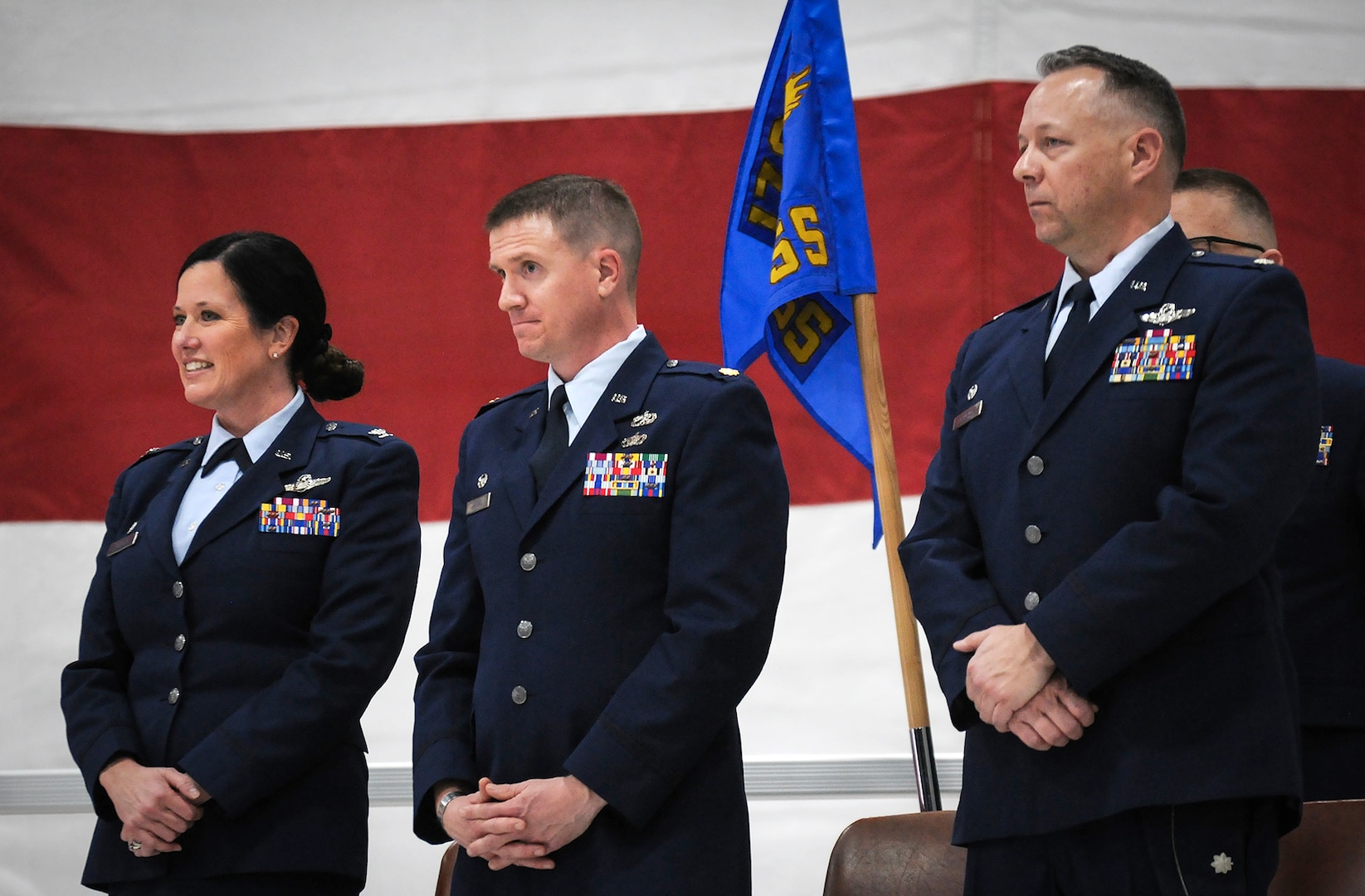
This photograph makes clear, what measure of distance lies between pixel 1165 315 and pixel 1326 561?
92 cm

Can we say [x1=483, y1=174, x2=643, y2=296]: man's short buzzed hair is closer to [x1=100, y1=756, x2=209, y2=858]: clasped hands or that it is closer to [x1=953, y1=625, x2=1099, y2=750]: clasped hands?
[x1=953, y1=625, x2=1099, y2=750]: clasped hands

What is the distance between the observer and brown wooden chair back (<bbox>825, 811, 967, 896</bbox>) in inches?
86.0

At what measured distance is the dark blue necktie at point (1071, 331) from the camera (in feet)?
6.36

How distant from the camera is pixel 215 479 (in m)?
2.57

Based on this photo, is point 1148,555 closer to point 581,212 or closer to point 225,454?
point 581,212

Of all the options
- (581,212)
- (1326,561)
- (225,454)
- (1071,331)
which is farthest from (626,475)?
(1326,561)

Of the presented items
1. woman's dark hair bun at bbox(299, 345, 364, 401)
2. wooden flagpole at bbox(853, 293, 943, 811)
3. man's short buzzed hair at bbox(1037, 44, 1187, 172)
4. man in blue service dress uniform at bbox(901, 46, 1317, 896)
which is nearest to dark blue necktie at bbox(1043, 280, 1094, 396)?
man in blue service dress uniform at bbox(901, 46, 1317, 896)

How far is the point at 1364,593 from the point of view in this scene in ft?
8.27

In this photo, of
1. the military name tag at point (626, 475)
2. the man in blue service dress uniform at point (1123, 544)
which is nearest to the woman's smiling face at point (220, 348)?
the military name tag at point (626, 475)

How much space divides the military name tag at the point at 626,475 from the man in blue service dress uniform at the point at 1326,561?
3.60 feet

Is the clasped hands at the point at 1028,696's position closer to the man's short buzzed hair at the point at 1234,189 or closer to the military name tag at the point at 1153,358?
the military name tag at the point at 1153,358

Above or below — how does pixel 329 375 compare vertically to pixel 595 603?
above

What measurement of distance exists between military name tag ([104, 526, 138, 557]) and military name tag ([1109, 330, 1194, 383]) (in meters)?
1.72

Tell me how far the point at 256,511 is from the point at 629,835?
0.95m
